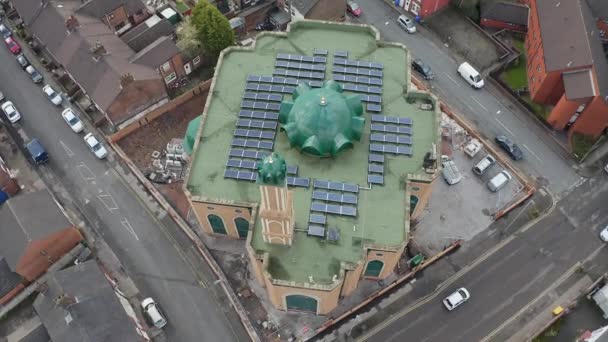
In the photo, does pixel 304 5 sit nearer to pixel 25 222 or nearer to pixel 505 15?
pixel 505 15

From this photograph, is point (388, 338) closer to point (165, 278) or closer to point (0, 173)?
point (165, 278)

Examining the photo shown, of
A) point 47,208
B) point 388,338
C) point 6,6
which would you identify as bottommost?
point 388,338

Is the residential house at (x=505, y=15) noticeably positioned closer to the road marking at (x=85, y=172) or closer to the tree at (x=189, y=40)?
the tree at (x=189, y=40)

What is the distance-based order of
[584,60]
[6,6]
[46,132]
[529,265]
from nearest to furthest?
[529,265] < [584,60] < [46,132] < [6,6]

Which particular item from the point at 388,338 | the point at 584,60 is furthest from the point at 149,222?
the point at 584,60

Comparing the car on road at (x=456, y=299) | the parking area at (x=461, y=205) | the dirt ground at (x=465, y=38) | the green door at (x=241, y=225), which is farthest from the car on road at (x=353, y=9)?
the car on road at (x=456, y=299)
